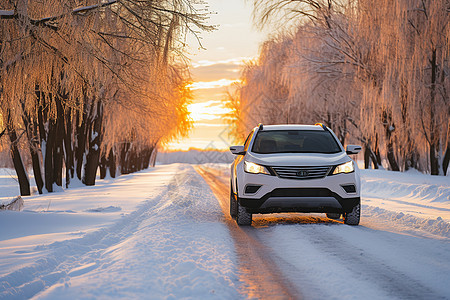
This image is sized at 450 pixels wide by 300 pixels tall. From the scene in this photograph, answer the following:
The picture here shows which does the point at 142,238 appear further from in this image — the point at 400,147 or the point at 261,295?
the point at 400,147

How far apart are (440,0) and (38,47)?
1158 centimetres

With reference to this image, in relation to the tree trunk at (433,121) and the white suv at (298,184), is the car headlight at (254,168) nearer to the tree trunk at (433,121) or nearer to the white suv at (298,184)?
the white suv at (298,184)

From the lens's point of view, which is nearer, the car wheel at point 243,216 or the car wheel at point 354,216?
the car wheel at point 354,216

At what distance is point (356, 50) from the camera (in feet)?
68.4

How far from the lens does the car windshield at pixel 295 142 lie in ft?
33.7

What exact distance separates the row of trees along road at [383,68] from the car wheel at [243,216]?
8.68 meters

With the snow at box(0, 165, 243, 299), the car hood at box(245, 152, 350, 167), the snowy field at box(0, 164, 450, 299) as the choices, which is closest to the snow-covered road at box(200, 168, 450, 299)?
the snowy field at box(0, 164, 450, 299)

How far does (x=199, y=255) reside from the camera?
6566 millimetres

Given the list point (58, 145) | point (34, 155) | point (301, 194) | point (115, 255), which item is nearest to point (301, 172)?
point (301, 194)

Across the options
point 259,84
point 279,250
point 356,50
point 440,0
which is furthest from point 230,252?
point 259,84

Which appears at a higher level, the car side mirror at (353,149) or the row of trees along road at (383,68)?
the row of trees along road at (383,68)

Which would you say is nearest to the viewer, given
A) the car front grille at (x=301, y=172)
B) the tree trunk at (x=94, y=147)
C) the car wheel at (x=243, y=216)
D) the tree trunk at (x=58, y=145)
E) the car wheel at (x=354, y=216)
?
the car front grille at (x=301, y=172)

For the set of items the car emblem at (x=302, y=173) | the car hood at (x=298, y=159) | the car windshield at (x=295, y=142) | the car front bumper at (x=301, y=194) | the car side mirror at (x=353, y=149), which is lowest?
the car front bumper at (x=301, y=194)

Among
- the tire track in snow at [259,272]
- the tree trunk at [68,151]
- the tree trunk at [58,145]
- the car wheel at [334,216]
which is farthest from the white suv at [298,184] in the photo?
the tree trunk at [68,151]
